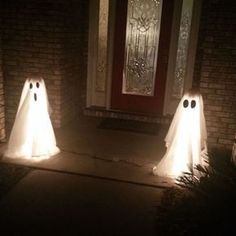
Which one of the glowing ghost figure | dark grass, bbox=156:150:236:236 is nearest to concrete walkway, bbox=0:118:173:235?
the glowing ghost figure

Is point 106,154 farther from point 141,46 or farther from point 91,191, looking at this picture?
point 141,46

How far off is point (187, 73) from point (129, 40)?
122 cm

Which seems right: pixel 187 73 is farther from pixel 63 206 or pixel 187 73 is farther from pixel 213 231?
pixel 213 231

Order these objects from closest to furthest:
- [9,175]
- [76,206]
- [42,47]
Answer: [76,206] < [9,175] < [42,47]

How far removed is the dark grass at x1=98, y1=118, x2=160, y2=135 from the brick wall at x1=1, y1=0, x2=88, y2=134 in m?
0.74

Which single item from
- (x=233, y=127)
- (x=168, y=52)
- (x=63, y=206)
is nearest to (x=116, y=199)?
(x=63, y=206)

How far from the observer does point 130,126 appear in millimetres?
6129

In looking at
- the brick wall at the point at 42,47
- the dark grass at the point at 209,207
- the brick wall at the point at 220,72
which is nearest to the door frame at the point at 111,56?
the brick wall at the point at 42,47

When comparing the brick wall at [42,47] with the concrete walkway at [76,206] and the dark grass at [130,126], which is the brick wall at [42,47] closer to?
the dark grass at [130,126]

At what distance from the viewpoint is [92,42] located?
6.50 metres

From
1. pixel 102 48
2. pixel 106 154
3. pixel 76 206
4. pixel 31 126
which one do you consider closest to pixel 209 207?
pixel 76 206

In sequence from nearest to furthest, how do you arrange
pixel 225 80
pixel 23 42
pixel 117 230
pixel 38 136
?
pixel 117 230
pixel 38 136
pixel 225 80
pixel 23 42

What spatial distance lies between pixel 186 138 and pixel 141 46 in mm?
2755

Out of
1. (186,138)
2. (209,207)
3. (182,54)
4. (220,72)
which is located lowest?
(209,207)
